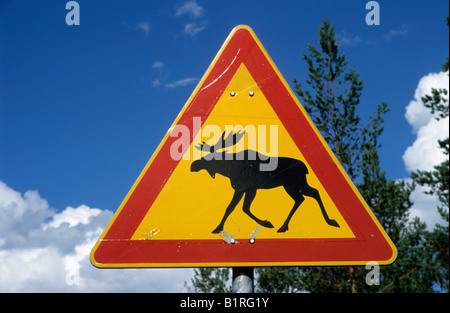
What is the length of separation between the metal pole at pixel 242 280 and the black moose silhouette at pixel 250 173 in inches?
8.1

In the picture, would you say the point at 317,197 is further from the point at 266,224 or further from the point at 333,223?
the point at 266,224

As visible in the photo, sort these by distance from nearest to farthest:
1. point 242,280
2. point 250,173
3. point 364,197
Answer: point 242,280 < point 250,173 < point 364,197

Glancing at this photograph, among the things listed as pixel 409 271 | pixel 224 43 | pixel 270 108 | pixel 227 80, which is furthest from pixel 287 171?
pixel 409 271

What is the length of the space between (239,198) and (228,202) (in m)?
0.05

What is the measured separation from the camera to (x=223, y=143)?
1.93 meters

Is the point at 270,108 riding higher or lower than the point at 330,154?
higher

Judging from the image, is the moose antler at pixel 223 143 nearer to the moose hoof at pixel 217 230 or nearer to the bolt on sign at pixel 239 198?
the bolt on sign at pixel 239 198

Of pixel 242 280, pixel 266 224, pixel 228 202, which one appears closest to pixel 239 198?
pixel 228 202

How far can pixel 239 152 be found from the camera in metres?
1.91

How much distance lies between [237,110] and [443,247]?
1334 centimetres

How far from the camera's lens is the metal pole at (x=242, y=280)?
1.77 metres

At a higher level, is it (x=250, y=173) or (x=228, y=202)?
(x=250, y=173)

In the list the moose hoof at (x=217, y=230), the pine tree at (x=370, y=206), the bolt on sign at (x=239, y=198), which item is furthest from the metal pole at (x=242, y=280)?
the pine tree at (x=370, y=206)
